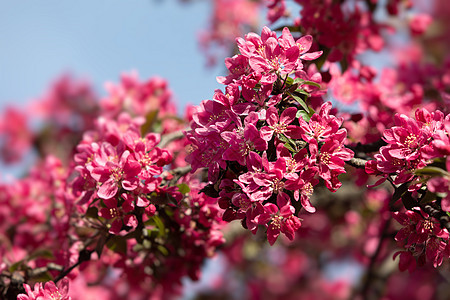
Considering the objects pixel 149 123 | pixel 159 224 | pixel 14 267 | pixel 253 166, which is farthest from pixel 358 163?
pixel 14 267

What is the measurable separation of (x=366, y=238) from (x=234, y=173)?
3.05 m

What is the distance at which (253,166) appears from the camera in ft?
4.96

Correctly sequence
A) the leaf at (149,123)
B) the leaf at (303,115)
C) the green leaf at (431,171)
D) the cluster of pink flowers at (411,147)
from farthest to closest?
the leaf at (149,123), the leaf at (303,115), the cluster of pink flowers at (411,147), the green leaf at (431,171)

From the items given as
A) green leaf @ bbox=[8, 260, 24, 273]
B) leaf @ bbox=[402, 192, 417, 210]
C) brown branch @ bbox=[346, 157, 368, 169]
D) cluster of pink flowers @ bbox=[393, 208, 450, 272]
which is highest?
green leaf @ bbox=[8, 260, 24, 273]

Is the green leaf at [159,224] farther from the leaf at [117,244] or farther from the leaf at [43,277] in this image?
the leaf at [43,277]

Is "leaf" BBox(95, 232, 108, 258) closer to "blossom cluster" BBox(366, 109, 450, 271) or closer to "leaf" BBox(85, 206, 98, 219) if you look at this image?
"leaf" BBox(85, 206, 98, 219)

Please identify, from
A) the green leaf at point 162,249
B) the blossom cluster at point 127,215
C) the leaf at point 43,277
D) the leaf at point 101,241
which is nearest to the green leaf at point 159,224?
the blossom cluster at point 127,215

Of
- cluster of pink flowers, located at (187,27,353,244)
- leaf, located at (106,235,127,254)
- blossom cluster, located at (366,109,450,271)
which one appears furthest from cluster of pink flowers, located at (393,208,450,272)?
leaf, located at (106,235,127,254)

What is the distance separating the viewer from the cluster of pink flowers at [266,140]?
1516 millimetres

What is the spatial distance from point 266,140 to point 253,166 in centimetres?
10

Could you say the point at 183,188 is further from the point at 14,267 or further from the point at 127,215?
the point at 14,267

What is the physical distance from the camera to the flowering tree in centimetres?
154

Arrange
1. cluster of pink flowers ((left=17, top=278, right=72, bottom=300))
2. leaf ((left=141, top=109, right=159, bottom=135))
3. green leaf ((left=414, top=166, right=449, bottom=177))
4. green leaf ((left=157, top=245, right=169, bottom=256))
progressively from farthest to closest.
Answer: leaf ((left=141, top=109, right=159, bottom=135))
green leaf ((left=157, top=245, right=169, bottom=256))
cluster of pink flowers ((left=17, top=278, right=72, bottom=300))
green leaf ((left=414, top=166, right=449, bottom=177))

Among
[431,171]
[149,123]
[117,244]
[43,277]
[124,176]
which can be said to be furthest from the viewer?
[149,123]
